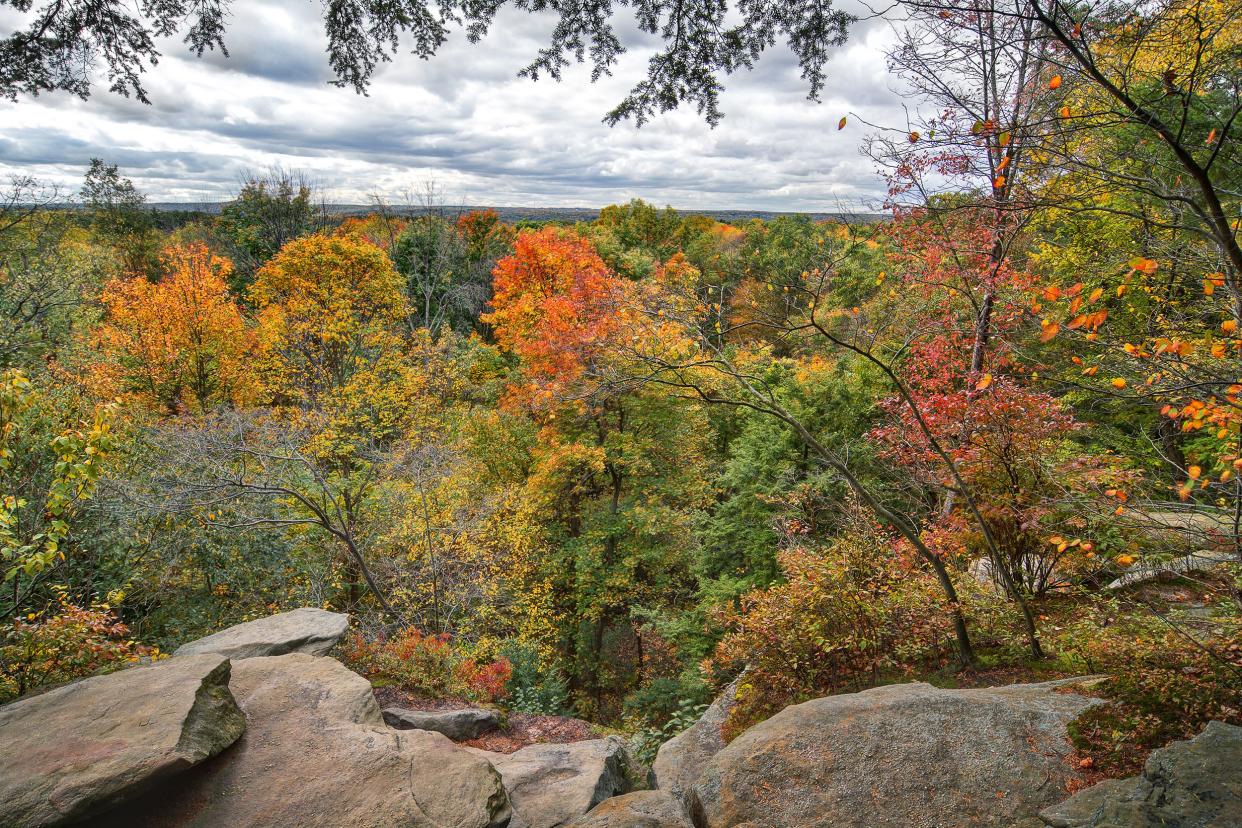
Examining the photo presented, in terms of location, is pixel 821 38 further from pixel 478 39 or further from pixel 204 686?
pixel 204 686

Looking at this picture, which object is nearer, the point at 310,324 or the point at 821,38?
the point at 821,38

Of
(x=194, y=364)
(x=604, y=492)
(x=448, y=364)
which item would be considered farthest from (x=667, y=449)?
(x=194, y=364)

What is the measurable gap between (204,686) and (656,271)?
23.2 m

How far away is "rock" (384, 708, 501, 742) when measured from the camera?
27.3 feet

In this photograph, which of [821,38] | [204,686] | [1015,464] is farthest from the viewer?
[1015,464]

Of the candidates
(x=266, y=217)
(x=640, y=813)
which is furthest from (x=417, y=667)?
(x=266, y=217)

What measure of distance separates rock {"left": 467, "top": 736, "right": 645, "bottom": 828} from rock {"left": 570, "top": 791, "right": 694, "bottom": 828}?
1204 mm

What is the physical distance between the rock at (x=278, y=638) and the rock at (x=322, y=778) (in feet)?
4.90

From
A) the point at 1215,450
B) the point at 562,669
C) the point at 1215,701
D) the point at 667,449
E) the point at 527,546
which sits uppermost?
the point at 1215,450

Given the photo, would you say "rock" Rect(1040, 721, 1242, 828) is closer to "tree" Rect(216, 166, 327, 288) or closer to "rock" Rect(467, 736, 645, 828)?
"rock" Rect(467, 736, 645, 828)

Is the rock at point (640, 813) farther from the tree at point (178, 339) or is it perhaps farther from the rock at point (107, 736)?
the tree at point (178, 339)

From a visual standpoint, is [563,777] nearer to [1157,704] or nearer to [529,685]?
[529,685]

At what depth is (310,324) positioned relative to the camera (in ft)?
72.0

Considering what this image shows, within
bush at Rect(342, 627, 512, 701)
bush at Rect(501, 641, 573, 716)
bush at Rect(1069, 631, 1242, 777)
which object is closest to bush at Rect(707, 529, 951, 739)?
bush at Rect(1069, 631, 1242, 777)
